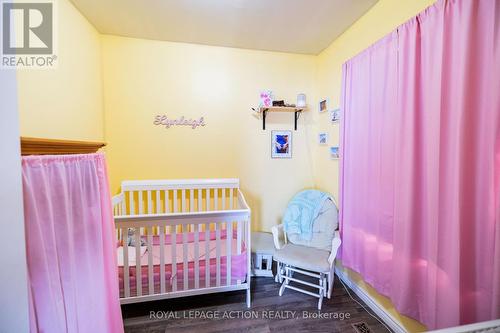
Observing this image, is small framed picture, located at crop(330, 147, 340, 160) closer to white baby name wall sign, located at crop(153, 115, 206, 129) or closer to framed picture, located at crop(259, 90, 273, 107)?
framed picture, located at crop(259, 90, 273, 107)

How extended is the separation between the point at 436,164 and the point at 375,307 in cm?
134

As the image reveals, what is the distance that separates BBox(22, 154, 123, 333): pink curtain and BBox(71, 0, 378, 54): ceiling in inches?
57.9

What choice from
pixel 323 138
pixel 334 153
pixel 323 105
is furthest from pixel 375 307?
pixel 323 105

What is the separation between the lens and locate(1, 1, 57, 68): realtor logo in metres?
1.25

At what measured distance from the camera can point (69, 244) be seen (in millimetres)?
881

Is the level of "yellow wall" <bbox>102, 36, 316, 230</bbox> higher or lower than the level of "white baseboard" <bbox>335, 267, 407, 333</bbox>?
higher

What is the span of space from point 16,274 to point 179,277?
4.22 ft

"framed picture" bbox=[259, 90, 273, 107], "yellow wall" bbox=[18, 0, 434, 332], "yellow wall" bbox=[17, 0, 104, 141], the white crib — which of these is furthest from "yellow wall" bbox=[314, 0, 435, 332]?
"yellow wall" bbox=[17, 0, 104, 141]

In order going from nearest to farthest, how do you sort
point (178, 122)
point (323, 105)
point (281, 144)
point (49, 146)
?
point (49, 146), point (178, 122), point (323, 105), point (281, 144)

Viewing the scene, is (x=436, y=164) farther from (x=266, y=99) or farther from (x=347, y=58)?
(x=266, y=99)

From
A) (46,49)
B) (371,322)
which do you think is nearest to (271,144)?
(371,322)

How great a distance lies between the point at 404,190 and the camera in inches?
53.4

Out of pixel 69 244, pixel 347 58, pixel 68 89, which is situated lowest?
pixel 69 244

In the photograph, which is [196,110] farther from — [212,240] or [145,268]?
[145,268]
